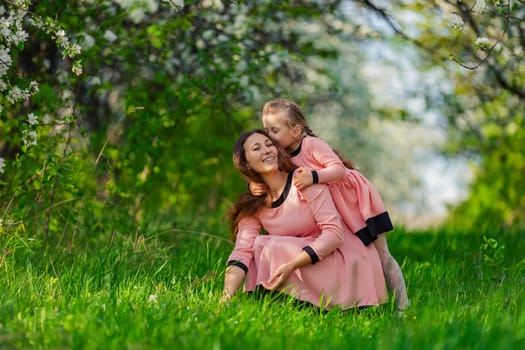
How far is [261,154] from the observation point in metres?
3.85

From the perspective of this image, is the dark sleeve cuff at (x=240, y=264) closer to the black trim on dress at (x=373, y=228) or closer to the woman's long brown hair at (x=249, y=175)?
the woman's long brown hair at (x=249, y=175)

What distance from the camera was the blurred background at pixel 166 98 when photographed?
4453mm

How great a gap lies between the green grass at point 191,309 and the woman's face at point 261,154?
636mm

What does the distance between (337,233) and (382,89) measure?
557 inches

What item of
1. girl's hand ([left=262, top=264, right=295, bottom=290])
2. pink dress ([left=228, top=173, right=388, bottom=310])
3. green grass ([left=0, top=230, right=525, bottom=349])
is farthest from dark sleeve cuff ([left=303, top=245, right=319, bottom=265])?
green grass ([left=0, top=230, right=525, bottom=349])

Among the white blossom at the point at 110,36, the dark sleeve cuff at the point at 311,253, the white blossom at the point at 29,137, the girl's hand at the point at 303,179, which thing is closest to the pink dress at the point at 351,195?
the girl's hand at the point at 303,179

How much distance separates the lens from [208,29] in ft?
19.9

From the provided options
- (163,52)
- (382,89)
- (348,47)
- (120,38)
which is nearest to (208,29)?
(163,52)

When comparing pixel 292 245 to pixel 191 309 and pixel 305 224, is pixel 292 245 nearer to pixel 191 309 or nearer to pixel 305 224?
pixel 305 224

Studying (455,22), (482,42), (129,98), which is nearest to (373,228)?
(482,42)

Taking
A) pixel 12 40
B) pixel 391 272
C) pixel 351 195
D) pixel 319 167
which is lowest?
pixel 391 272

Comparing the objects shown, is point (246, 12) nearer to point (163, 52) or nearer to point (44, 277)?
point (163, 52)

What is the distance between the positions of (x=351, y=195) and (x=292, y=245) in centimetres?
48

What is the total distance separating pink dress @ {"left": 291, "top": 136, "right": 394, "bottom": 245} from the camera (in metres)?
3.90
